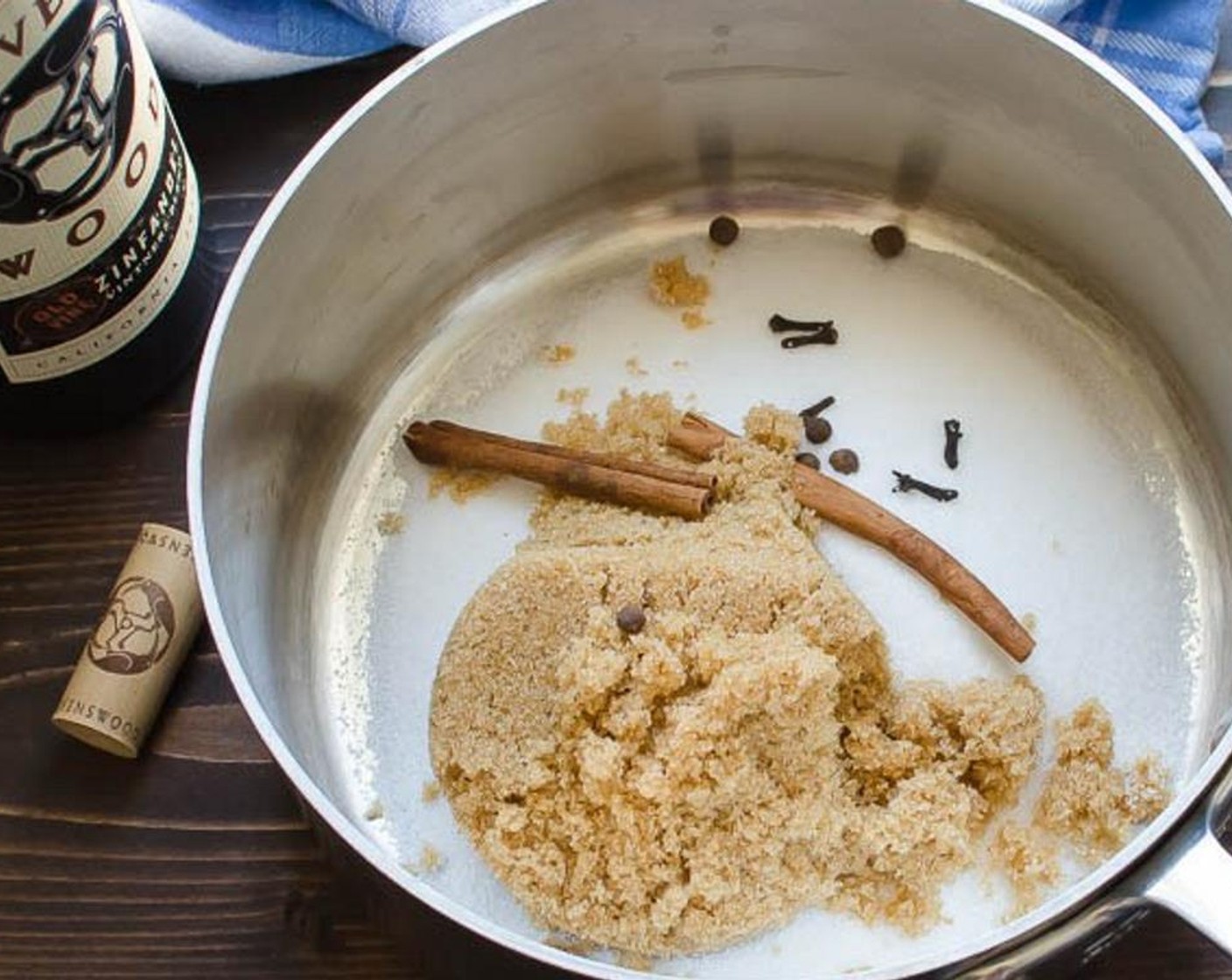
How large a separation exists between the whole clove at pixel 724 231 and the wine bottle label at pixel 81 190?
32 centimetres

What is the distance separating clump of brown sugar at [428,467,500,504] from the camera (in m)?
1.05

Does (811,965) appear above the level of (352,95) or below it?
below

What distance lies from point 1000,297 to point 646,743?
15.7 inches

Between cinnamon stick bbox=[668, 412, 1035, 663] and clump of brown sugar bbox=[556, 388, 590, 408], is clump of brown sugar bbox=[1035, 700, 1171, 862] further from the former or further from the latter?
clump of brown sugar bbox=[556, 388, 590, 408]

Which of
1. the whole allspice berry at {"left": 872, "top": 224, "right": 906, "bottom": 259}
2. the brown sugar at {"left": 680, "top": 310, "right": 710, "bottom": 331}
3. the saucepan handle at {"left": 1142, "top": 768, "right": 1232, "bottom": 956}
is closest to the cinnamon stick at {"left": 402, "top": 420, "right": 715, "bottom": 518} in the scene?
the brown sugar at {"left": 680, "top": 310, "right": 710, "bottom": 331}

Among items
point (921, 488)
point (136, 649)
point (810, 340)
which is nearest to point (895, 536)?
point (921, 488)

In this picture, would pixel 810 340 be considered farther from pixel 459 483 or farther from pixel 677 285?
pixel 459 483

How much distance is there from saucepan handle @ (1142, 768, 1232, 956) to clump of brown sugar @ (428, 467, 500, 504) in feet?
1.44

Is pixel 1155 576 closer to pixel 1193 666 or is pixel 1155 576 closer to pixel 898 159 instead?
pixel 1193 666

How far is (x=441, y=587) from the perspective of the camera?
1.03m

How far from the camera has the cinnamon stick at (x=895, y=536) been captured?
3.21 ft

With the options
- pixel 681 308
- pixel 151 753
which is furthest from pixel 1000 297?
pixel 151 753

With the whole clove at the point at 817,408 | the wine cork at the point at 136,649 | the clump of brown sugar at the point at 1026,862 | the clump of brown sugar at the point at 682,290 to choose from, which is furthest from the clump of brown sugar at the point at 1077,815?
the wine cork at the point at 136,649

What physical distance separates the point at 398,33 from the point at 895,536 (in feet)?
1.46
